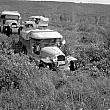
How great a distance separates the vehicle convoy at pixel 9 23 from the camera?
53.8ft

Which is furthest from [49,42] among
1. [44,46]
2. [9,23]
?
[9,23]

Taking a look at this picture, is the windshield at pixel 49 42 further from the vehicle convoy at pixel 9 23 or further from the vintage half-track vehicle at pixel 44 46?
the vehicle convoy at pixel 9 23

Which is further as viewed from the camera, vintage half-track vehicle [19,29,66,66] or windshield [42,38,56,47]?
windshield [42,38,56,47]

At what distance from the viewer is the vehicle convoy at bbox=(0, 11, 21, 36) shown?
16.4 metres

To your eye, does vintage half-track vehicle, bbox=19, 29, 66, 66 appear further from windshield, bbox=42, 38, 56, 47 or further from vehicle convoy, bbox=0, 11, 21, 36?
vehicle convoy, bbox=0, 11, 21, 36

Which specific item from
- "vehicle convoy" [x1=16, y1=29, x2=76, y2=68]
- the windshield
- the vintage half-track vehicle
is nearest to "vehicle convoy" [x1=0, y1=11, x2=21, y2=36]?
"vehicle convoy" [x1=16, y1=29, x2=76, y2=68]

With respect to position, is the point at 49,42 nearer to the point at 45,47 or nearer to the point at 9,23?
the point at 45,47

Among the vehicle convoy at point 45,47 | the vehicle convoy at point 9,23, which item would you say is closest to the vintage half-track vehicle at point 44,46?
the vehicle convoy at point 45,47

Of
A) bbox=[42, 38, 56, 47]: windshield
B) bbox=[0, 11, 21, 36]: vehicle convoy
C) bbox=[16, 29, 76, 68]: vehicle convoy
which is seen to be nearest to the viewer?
bbox=[16, 29, 76, 68]: vehicle convoy

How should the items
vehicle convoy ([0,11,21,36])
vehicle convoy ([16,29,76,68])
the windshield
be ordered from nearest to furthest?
vehicle convoy ([16,29,76,68]) < the windshield < vehicle convoy ([0,11,21,36])

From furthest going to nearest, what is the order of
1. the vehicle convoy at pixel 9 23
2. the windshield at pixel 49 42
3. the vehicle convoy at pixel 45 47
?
the vehicle convoy at pixel 9 23 → the windshield at pixel 49 42 → the vehicle convoy at pixel 45 47

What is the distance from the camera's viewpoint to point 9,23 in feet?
57.2

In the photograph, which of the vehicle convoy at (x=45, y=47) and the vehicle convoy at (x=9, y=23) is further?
the vehicle convoy at (x=9, y=23)

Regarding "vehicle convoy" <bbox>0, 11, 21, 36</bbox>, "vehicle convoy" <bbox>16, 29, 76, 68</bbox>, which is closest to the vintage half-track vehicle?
"vehicle convoy" <bbox>16, 29, 76, 68</bbox>
